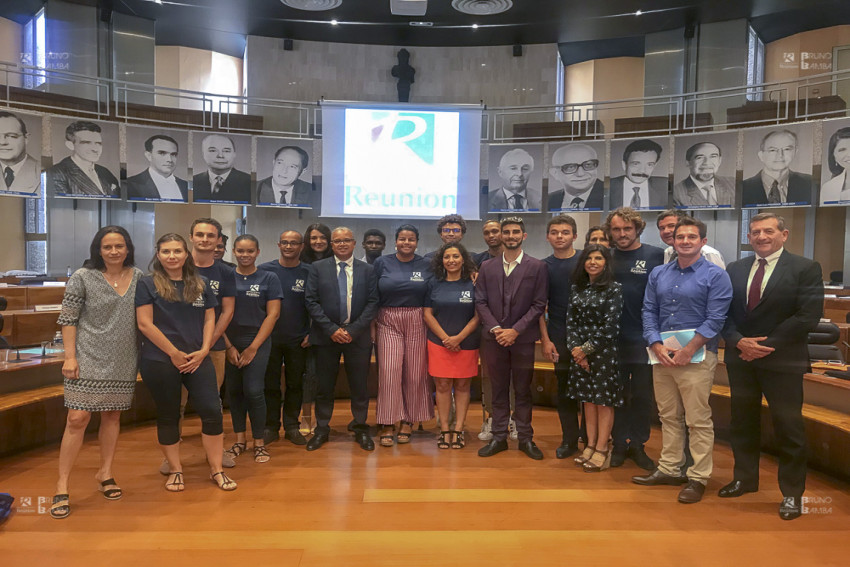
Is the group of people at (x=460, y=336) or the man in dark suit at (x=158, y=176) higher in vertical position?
the man in dark suit at (x=158, y=176)

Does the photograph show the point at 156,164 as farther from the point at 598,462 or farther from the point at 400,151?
the point at 598,462

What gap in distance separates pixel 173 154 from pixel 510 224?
6.39 m

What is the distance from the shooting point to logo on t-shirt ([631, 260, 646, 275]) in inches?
131

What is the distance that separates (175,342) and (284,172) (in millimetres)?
6242

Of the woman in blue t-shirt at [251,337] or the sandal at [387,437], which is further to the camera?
the sandal at [387,437]

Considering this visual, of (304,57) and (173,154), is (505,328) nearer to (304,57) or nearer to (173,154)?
(173,154)

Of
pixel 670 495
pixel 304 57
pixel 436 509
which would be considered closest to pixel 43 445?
pixel 436 509

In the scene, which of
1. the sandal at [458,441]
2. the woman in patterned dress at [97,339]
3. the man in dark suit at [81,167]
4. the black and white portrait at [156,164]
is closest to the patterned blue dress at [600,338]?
the sandal at [458,441]

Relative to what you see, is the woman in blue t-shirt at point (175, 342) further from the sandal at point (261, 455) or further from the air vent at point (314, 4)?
the air vent at point (314, 4)

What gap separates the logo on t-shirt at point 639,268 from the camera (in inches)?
131

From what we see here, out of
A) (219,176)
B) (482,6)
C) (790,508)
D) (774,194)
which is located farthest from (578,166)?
(790,508)

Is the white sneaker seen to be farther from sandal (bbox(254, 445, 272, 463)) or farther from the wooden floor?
sandal (bbox(254, 445, 272, 463))

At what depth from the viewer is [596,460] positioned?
3.32 metres

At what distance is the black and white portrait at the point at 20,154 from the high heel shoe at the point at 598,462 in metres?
7.55
